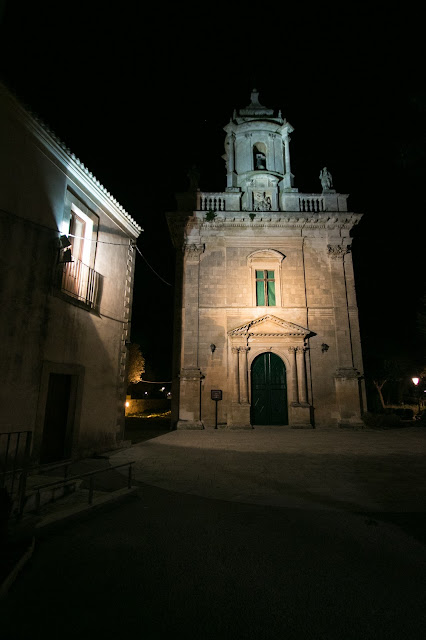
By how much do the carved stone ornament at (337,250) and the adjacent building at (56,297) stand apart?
11630mm

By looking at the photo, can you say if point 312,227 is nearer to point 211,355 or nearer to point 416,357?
point 211,355

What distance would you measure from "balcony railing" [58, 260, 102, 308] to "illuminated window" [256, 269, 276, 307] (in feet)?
32.3

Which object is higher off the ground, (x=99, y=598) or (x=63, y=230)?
(x=63, y=230)

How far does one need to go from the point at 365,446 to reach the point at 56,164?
1163 centimetres

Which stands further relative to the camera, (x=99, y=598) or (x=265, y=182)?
(x=265, y=182)

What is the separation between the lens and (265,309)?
55.6ft

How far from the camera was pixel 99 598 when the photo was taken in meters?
2.55

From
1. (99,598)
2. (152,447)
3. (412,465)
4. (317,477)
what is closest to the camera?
(99,598)

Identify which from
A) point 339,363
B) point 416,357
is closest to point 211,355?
point 339,363

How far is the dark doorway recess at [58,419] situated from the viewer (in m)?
7.51

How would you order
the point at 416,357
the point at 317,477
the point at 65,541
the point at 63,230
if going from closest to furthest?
1. the point at 65,541
2. the point at 317,477
3. the point at 63,230
4. the point at 416,357

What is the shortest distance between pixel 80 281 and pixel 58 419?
11.3 ft

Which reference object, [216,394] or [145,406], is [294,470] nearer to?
[216,394]

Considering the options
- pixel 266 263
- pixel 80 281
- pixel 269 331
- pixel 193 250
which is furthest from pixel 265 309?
pixel 80 281
